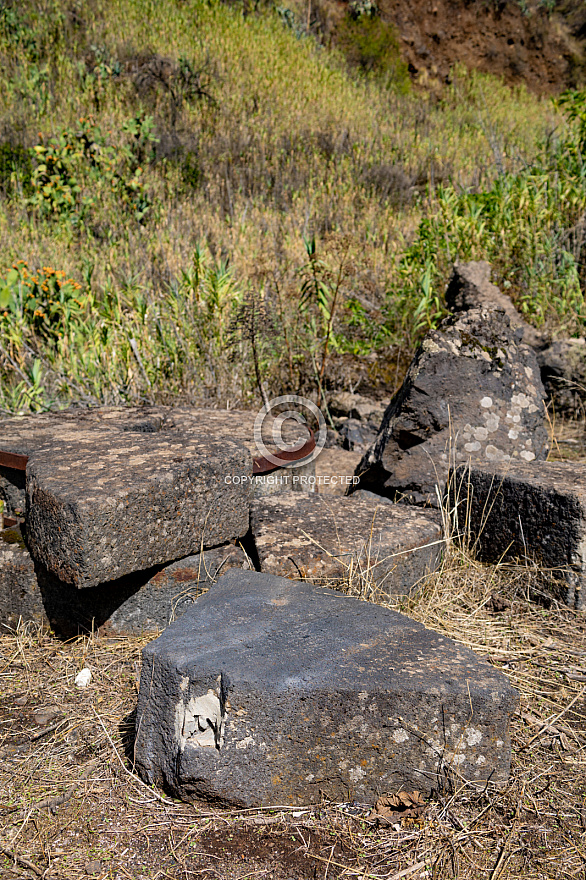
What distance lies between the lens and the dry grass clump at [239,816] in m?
Answer: 1.34

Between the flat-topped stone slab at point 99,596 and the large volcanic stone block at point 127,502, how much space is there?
0.33 ft

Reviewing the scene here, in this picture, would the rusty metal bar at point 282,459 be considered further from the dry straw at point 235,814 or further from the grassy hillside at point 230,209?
the grassy hillside at point 230,209

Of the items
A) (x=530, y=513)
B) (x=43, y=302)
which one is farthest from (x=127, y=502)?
(x=43, y=302)

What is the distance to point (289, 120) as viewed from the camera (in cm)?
942

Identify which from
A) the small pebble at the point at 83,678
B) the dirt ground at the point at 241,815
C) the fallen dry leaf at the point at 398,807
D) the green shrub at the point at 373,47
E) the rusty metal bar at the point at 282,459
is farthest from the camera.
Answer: the green shrub at the point at 373,47

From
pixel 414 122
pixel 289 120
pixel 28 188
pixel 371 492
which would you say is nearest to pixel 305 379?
pixel 371 492

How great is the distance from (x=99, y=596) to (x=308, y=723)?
98cm

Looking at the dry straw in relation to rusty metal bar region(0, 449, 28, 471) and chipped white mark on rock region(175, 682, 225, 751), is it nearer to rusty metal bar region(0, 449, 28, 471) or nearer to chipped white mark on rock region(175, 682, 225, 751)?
chipped white mark on rock region(175, 682, 225, 751)

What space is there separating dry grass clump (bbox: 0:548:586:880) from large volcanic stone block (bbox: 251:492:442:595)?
0.51m

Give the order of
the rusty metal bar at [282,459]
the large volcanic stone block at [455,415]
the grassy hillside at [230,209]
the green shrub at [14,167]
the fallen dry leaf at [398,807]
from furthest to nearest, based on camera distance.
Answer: the green shrub at [14,167]
the grassy hillside at [230,209]
the large volcanic stone block at [455,415]
the rusty metal bar at [282,459]
the fallen dry leaf at [398,807]

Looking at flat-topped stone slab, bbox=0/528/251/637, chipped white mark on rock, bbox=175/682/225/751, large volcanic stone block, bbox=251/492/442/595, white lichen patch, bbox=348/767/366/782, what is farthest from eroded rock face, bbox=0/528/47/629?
white lichen patch, bbox=348/767/366/782

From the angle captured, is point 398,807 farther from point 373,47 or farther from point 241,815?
point 373,47

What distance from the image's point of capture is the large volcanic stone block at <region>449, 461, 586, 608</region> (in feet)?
7.28

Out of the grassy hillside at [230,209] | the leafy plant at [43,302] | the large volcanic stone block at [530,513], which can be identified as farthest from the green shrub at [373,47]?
the large volcanic stone block at [530,513]
